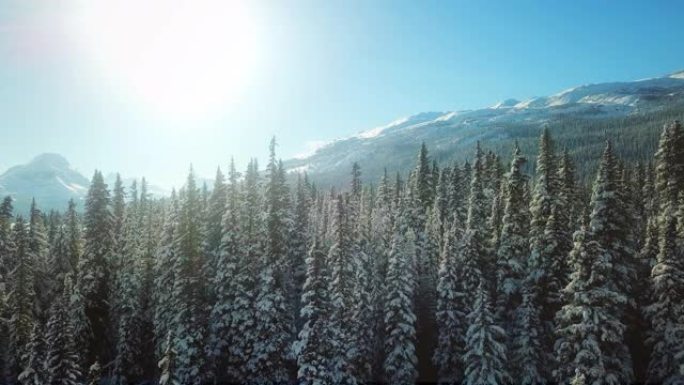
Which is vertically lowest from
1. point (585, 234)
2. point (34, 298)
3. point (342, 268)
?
point (34, 298)

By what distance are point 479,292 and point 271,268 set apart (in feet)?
59.6

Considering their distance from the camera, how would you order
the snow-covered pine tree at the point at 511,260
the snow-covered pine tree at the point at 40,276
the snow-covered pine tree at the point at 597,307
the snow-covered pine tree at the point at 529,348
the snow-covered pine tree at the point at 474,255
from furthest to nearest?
the snow-covered pine tree at the point at 40,276
the snow-covered pine tree at the point at 474,255
the snow-covered pine tree at the point at 511,260
the snow-covered pine tree at the point at 529,348
the snow-covered pine tree at the point at 597,307

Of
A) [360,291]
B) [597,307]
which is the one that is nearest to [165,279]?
[360,291]

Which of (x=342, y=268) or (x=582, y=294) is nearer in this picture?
(x=582, y=294)

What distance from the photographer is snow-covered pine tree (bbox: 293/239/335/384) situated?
4194 centimetres

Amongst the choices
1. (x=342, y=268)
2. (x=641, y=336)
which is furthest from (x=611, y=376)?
Result: (x=342, y=268)

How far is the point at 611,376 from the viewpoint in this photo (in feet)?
116

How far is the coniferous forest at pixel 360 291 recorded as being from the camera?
125ft

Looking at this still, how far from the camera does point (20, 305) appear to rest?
49.6 metres

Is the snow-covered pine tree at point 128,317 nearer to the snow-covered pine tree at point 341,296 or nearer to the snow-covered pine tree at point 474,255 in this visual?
the snow-covered pine tree at point 341,296

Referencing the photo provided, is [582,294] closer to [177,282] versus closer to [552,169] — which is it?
[552,169]

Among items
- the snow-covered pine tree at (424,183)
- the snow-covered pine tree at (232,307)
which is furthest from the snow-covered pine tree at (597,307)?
the snow-covered pine tree at (424,183)

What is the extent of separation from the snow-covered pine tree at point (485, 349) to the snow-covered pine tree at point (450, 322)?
194 inches

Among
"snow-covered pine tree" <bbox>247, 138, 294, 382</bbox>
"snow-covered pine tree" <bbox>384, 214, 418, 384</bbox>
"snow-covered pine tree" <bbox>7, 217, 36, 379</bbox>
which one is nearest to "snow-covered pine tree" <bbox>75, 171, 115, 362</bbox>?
"snow-covered pine tree" <bbox>7, 217, 36, 379</bbox>
